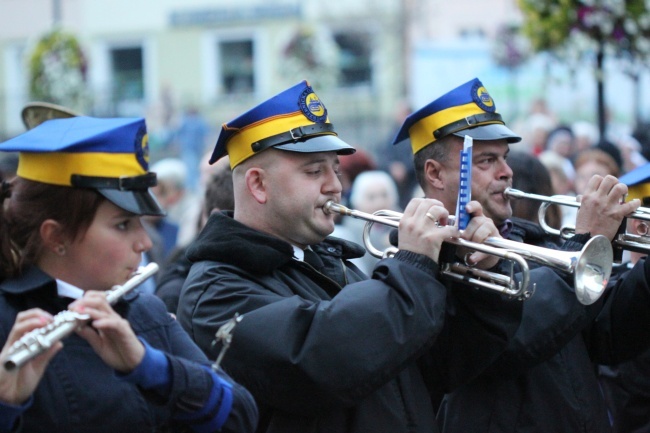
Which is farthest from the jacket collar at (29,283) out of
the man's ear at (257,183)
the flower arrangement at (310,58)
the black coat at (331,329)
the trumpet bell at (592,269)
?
the flower arrangement at (310,58)

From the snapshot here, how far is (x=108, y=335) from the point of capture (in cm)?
258

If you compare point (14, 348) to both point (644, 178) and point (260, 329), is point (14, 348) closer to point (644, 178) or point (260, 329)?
point (260, 329)

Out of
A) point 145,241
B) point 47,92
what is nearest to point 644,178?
point 145,241

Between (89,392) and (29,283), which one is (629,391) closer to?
(89,392)

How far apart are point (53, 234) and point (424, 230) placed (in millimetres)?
1083

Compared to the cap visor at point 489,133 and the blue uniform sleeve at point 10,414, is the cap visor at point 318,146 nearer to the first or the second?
the cap visor at point 489,133

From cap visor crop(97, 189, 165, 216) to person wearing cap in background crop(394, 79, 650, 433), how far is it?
1.42 meters

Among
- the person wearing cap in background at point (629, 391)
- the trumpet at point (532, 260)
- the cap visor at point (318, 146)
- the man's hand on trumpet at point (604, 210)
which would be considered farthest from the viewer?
the person wearing cap in background at point (629, 391)

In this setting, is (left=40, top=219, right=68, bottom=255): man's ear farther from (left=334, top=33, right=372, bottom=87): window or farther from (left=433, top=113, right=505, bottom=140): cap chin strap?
(left=334, top=33, right=372, bottom=87): window

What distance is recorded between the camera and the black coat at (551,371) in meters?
3.70

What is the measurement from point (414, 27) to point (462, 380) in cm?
2268

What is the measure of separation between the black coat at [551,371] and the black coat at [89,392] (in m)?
1.21

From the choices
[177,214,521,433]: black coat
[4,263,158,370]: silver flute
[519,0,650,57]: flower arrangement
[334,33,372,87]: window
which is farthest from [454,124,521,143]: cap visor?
[334,33,372,87]: window

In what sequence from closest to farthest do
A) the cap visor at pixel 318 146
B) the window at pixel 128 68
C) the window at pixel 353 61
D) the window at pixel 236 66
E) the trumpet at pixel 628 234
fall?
the cap visor at pixel 318 146 < the trumpet at pixel 628 234 < the window at pixel 353 61 < the window at pixel 236 66 < the window at pixel 128 68
